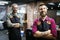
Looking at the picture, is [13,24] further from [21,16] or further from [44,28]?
[44,28]

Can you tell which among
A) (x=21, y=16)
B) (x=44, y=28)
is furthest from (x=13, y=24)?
(x=44, y=28)

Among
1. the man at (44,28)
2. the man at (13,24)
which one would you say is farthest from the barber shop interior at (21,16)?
the man at (44,28)

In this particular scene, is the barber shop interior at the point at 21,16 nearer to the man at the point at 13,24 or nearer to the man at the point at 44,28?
the man at the point at 13,24

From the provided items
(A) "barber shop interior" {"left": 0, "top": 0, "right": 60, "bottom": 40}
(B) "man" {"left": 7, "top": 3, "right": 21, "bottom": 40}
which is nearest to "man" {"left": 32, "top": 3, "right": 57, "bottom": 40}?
(A) "barber shop interior" {"left": 0, "top": 0, "right": 60, "bottom": 40}

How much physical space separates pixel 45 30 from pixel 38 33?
0.22 feet

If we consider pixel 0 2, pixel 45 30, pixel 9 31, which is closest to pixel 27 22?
pixel 9 31

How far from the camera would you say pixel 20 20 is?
1754 millimetres

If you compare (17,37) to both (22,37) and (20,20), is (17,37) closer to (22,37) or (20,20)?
(22,37)

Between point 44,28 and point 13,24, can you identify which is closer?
point 44,28

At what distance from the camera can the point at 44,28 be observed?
4.45 feet

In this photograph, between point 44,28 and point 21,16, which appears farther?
point 21,16

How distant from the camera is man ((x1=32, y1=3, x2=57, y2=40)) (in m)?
1.32

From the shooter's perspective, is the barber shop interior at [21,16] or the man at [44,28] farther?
the barber shop interior at [21,16]

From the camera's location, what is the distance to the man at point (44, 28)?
1.32m
